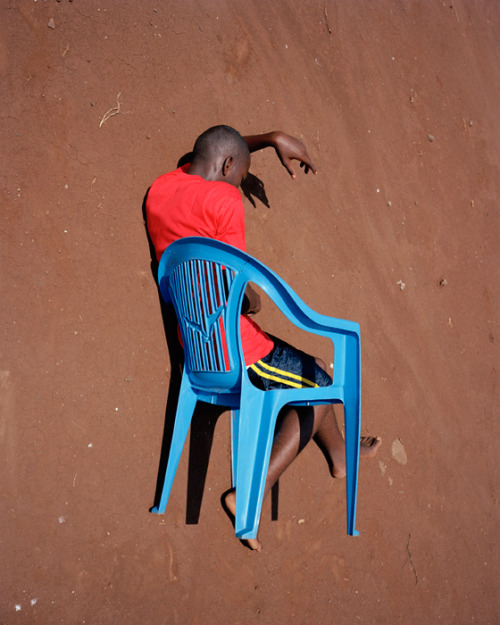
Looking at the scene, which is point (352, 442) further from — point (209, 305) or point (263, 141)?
point (263, 141)

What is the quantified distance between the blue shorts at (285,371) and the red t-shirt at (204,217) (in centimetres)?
4

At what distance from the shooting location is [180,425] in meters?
2.79

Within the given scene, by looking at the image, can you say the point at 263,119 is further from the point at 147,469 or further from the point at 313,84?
the point at 147,469

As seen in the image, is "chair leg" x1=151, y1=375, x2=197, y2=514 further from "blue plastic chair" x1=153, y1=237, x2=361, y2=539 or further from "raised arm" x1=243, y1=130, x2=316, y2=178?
"raised arm" x1=243, y1=130, x2=316, y2=178

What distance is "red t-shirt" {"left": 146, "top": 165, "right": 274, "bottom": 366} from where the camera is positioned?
2641 mm

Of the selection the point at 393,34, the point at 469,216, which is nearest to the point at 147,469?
the point at 469,216

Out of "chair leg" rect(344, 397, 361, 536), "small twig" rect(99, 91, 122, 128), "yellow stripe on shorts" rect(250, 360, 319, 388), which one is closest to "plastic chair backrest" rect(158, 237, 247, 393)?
"yellow stripe on shorts" rect(250, 360, 319, 388)

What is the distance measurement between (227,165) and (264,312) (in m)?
1.04

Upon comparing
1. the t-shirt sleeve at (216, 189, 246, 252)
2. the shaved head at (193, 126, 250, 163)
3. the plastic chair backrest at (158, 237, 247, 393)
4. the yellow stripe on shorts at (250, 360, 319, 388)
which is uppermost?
the shaved head at (193, 126, 250, 163)

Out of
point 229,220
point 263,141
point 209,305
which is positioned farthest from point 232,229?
point 263,141

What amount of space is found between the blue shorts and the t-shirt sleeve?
20.0 inches

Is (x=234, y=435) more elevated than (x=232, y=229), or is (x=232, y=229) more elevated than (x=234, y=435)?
(x=232, y=229)

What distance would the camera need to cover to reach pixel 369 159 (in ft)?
15.4

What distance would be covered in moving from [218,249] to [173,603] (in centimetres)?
180
